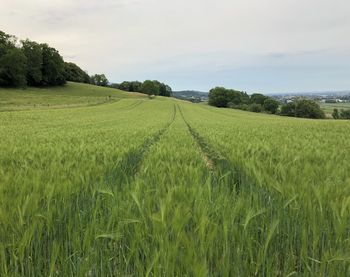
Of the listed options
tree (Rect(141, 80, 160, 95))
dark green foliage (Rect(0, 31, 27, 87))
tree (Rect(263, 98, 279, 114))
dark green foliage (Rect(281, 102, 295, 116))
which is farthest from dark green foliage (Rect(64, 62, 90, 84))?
dark green foliage (Rect(281, 102, 295, 116))

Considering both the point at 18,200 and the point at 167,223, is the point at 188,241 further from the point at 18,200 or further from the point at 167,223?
the point at 18,200

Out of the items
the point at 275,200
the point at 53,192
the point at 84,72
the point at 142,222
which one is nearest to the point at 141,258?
the point at 142,222

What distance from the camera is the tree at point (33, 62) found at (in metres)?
113

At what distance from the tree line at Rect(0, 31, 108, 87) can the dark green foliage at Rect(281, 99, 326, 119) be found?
281 ft

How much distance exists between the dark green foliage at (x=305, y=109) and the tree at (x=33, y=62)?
90087mm

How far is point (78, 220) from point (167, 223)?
952 mm

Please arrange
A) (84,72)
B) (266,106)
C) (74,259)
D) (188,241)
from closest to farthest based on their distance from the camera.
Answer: (188,241) → (74,259) → (266,106) → (84,72)

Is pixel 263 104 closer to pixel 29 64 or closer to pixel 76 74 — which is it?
pixel 76 74

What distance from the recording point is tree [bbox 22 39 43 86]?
113000 mm

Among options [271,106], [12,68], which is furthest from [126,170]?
[271,106]

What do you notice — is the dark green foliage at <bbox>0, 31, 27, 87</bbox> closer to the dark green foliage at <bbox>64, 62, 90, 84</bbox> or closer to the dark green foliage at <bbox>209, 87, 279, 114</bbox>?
the dark green foliage at <bbox>64, 62, 90, 84</bbox>

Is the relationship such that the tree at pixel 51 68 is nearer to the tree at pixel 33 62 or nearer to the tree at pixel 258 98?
the tree at pixel 33 62

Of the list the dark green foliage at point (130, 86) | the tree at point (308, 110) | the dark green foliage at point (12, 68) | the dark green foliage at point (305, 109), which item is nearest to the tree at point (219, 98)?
the dark green foliage at point (305, 109)

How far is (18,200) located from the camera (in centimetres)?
328
